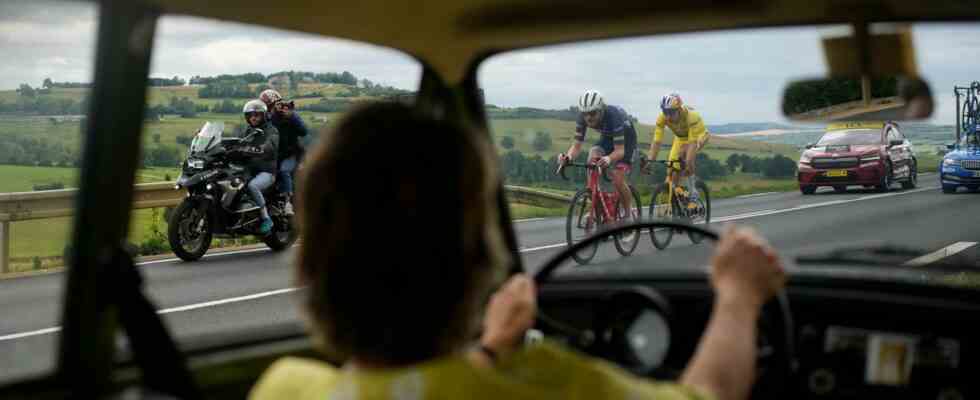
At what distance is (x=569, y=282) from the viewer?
2.68 meters

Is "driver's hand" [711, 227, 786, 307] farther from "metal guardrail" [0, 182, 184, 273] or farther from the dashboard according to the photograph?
"metal guardrail" [0, 182, 184, 273]

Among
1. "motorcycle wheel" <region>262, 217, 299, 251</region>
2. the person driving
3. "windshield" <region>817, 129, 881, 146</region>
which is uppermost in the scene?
"windshield" <region>817, 129, 881, 146</region>

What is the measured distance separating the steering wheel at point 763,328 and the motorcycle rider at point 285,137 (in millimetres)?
5218

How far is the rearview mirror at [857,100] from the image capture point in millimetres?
2066

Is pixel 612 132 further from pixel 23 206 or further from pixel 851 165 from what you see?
pixel 23 206

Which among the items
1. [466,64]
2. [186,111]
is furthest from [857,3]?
[186,111]

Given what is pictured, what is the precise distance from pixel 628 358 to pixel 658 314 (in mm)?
128

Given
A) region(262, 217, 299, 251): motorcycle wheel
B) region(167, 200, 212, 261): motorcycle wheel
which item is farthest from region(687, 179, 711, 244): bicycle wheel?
region(167, 200, 212, 261): motorcycle wheel

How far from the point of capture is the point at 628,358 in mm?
2195

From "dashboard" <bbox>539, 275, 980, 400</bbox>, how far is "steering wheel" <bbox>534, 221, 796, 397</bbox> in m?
0.01

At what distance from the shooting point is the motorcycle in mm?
10633

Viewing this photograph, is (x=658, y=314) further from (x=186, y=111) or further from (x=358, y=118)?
(x=186, y=111)

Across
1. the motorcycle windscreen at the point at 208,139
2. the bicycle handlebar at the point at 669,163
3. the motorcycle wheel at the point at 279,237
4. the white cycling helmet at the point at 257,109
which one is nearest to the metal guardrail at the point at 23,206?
the motorcycle windscreen at the point at 208,139

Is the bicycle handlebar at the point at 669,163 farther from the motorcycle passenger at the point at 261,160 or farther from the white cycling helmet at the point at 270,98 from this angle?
the motorcycle passenger at the point at 261,160
